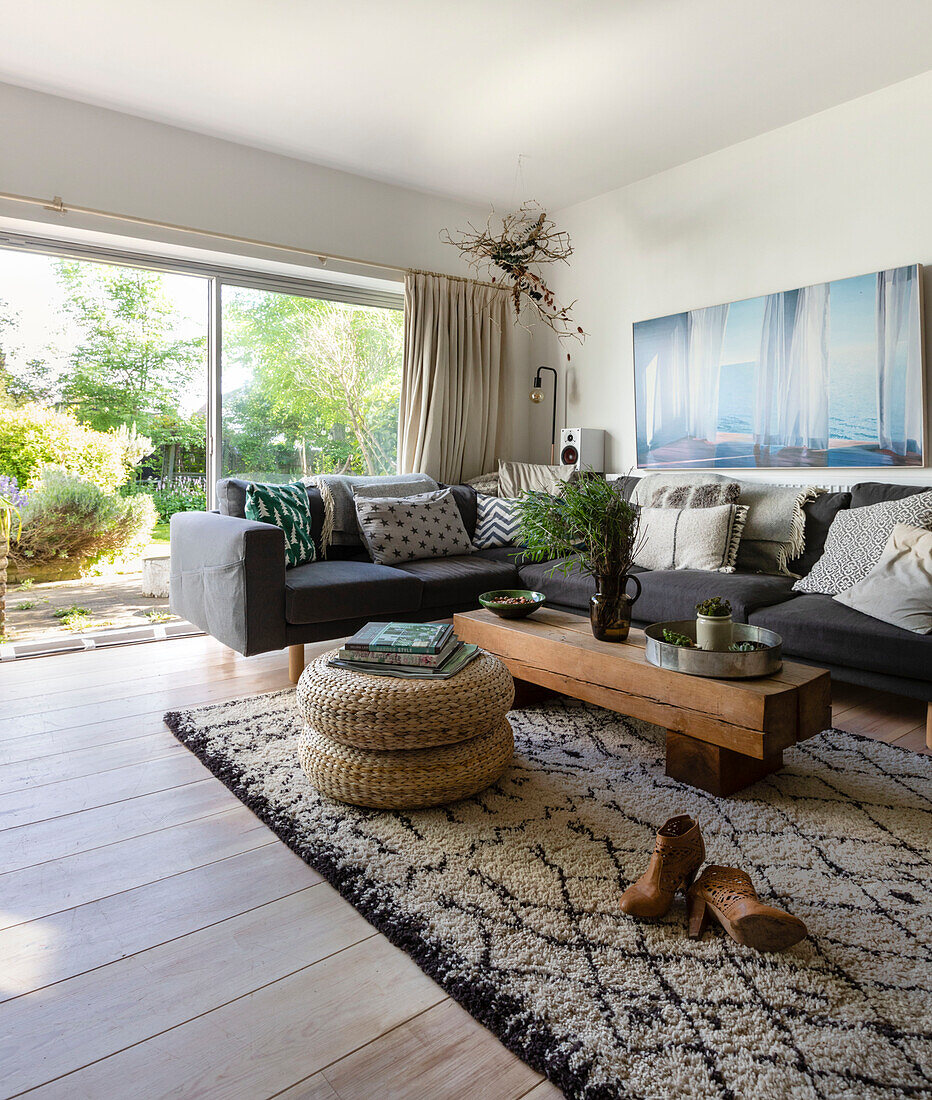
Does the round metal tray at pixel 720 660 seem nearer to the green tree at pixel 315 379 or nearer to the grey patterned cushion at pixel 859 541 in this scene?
the grey patterned cushion at pixel 859 541

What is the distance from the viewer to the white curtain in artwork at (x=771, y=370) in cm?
368

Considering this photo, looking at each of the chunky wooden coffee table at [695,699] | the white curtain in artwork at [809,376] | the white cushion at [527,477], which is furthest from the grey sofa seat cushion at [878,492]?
the white cushion at [527,477]

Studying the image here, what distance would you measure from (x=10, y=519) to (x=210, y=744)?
226 centimetres

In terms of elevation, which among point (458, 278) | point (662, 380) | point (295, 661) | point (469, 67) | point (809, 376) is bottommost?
point (295, 661)

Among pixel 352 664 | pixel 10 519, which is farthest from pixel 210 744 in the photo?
pixel 10 519

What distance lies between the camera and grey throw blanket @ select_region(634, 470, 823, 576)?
332cm

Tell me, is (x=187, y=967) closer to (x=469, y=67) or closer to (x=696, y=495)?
(x=696, y=495)

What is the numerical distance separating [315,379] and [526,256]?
148cm

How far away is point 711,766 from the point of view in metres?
1.98

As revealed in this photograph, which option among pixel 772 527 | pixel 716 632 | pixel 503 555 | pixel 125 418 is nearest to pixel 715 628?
pixel 716 632

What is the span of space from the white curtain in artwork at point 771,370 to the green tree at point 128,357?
2973mm

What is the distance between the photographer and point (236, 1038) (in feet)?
3.84

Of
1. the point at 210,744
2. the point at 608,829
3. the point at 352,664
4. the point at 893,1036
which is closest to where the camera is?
the point at 893,1036

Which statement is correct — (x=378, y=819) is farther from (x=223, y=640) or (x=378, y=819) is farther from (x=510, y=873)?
(x=223, y=640)
